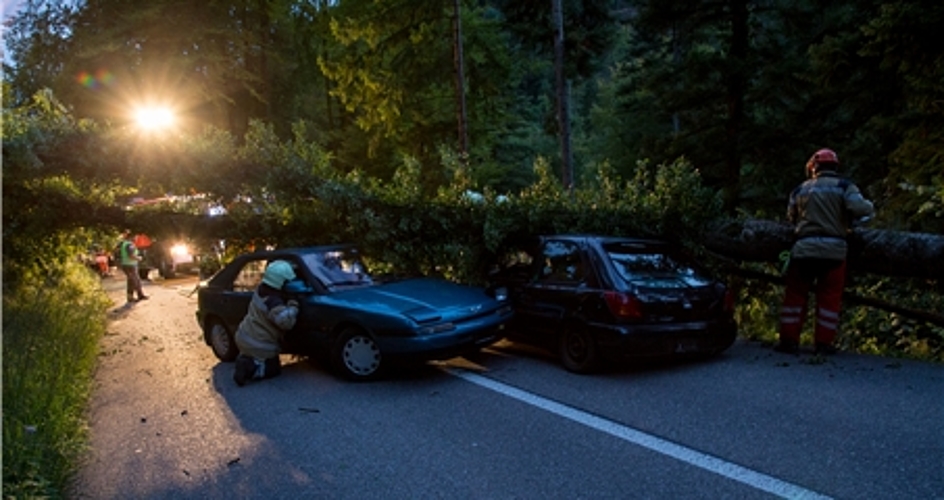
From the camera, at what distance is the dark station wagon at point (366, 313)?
6.80 metres

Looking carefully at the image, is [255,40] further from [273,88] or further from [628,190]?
[628,190]

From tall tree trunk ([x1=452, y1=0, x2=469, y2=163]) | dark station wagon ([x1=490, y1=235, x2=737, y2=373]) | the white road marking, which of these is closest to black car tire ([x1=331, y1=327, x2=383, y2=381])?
the white road marking

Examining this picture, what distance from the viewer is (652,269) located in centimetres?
712

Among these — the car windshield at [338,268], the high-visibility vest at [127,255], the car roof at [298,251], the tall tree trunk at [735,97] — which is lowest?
the high-visibility vest at [127,255]

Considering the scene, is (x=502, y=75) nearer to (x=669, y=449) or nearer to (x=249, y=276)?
(x=249, y=276)

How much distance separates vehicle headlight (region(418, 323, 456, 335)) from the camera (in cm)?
675

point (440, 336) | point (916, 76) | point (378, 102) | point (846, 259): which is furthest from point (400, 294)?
point (378, 102)

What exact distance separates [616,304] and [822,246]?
2466 millimetres

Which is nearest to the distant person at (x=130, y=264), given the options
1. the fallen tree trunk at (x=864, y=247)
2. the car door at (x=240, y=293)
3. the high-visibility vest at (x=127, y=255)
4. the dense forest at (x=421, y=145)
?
the high-visibility vest at (x=127, y=255)

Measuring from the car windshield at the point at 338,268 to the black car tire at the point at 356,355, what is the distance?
85 centimetres

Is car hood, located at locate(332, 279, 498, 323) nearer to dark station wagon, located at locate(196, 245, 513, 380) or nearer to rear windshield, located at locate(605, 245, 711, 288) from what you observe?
dark station wagon, located at locate(196, 245, 513, 380)

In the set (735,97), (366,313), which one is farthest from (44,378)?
(735,97)

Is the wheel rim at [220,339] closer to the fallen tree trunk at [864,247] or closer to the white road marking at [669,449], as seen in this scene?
the white road marking at [669,449]

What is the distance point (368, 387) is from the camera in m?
6.91
